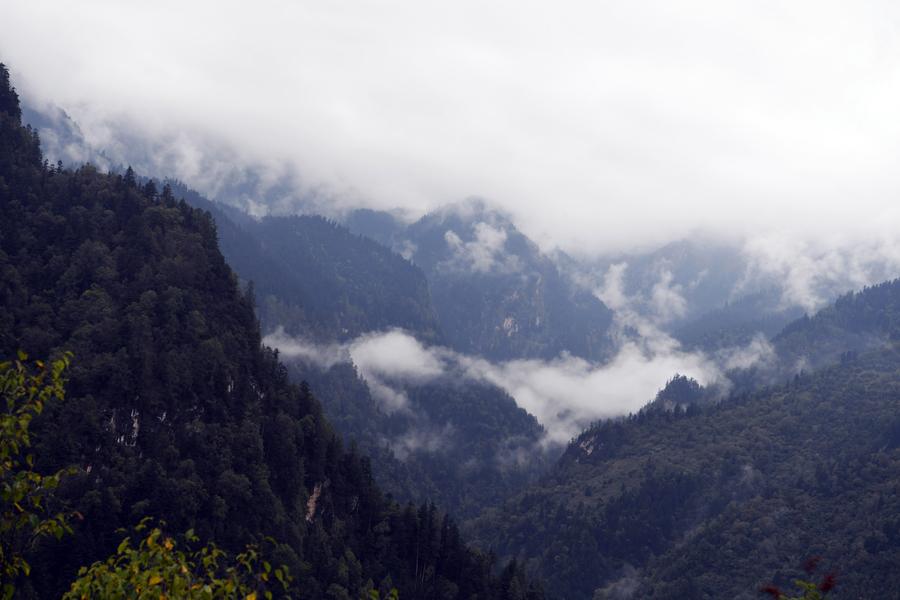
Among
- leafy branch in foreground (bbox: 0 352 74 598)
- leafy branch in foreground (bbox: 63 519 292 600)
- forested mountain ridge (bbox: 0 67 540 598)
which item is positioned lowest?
leafy branch in foreground (bbox: 63 519 292 600)

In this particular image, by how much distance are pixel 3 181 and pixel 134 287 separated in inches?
1170

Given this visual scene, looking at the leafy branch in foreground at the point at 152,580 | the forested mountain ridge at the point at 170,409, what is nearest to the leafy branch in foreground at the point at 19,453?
the leafy branch in foreground at the point at 152,580

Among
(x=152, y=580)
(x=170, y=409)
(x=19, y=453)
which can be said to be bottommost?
(x=152, y=580)

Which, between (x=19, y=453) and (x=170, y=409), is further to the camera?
(x=170, y=409)

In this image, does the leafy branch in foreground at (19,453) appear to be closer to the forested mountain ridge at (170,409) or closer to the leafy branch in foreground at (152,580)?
the leafy branch in foreground at (152,580)

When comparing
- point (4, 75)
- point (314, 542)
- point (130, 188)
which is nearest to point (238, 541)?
point (314, 542)

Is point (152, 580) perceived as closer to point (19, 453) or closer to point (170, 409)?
point (19, 453)

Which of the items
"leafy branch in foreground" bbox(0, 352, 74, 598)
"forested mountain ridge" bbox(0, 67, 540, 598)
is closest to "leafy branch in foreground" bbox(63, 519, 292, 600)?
"leafy branch in foreground" bbox(0, 352, 74, 598)

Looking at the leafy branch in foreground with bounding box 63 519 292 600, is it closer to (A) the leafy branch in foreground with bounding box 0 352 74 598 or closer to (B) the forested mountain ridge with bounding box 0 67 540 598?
(A) the leafy branch in foreground with bounding box 0 352 74 598

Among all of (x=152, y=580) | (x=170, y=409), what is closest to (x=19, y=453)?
(x=152, y=580)

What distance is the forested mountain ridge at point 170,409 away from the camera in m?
115

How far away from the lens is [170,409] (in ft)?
418

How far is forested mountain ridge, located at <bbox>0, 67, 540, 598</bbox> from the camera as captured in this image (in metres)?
115

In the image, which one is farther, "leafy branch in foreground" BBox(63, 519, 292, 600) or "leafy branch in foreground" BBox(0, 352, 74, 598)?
"leafy branch in foreground" BBox(63, 519, 292, 600)
